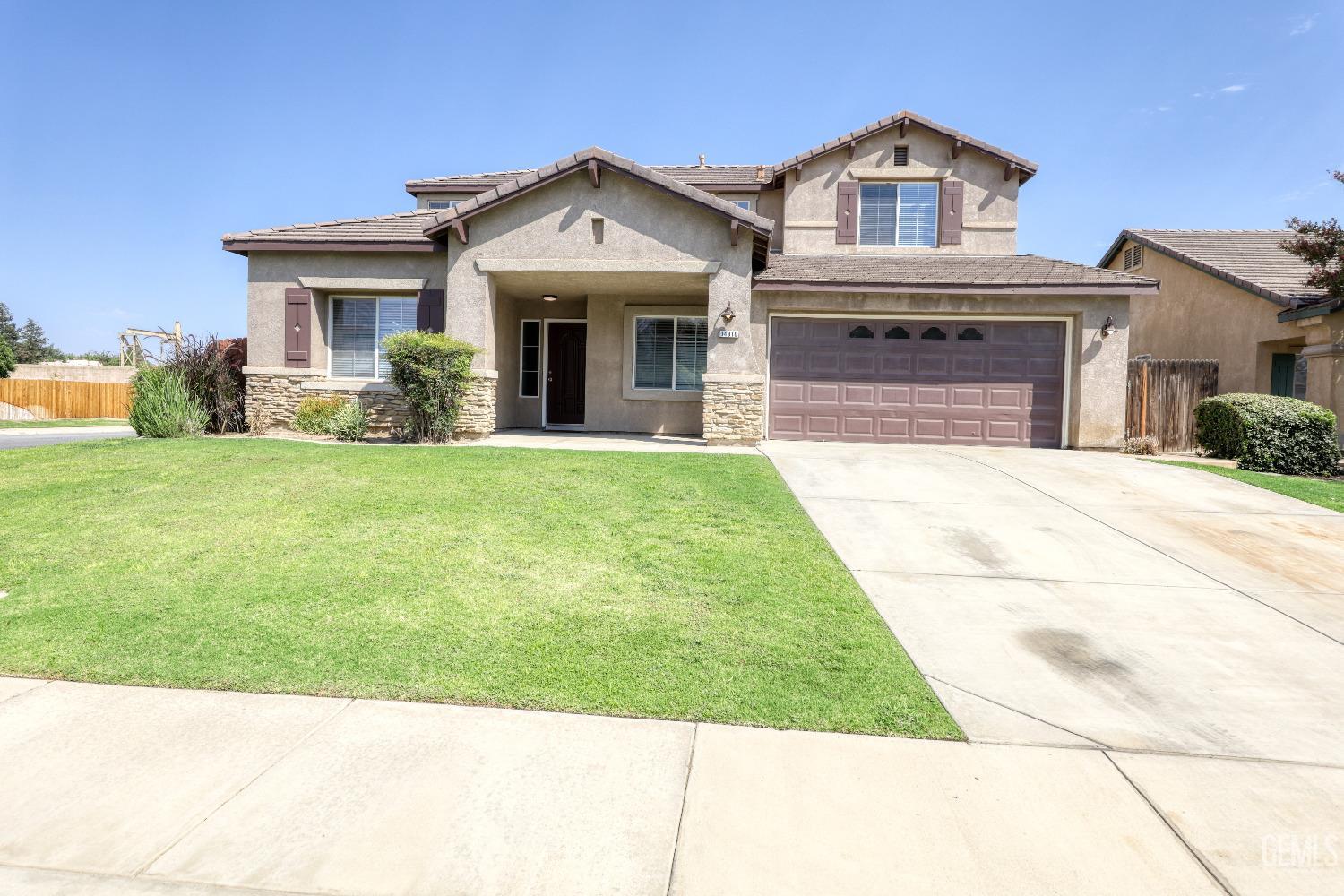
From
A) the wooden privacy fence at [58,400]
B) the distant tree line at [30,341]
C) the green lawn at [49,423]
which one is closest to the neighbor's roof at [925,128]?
the green lawn at [49,423]

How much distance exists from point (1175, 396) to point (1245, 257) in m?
6.92

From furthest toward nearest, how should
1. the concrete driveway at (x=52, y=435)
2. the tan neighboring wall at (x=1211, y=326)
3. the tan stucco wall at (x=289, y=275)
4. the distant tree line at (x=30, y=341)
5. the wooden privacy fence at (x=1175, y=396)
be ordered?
the distant tree line at (x=30, y=341), the tan neighboring wall at (x=1211, y=326), the concrete driveway at (x=52, y=435), the wooden privacy fence at (x=1175, y=396), the tan stucco wall at (x=289, y=275)

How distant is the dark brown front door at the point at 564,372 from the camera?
55.4ft

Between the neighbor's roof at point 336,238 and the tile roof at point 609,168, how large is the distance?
4.01ft

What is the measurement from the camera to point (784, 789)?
2916 millimetres

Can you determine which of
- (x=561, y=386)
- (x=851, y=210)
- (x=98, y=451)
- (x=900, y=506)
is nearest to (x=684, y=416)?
(x=561, y=386)

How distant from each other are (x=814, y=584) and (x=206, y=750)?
3.92 m

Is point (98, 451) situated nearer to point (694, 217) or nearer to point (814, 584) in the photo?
point (694, 217)

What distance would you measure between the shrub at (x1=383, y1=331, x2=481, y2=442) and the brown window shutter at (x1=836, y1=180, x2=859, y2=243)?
8820 millimetres

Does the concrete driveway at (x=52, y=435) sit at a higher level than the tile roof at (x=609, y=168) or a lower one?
lower

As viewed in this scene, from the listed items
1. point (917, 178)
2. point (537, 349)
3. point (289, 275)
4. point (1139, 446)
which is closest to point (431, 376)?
point (289, 275)

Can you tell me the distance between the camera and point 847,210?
1634cm

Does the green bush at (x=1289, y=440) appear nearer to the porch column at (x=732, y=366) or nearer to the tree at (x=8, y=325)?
the porch column at (x=732, y=366)

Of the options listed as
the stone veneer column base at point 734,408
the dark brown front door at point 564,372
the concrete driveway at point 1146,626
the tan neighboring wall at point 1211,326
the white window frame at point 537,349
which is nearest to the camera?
the concrete driveway at point 1146,626
